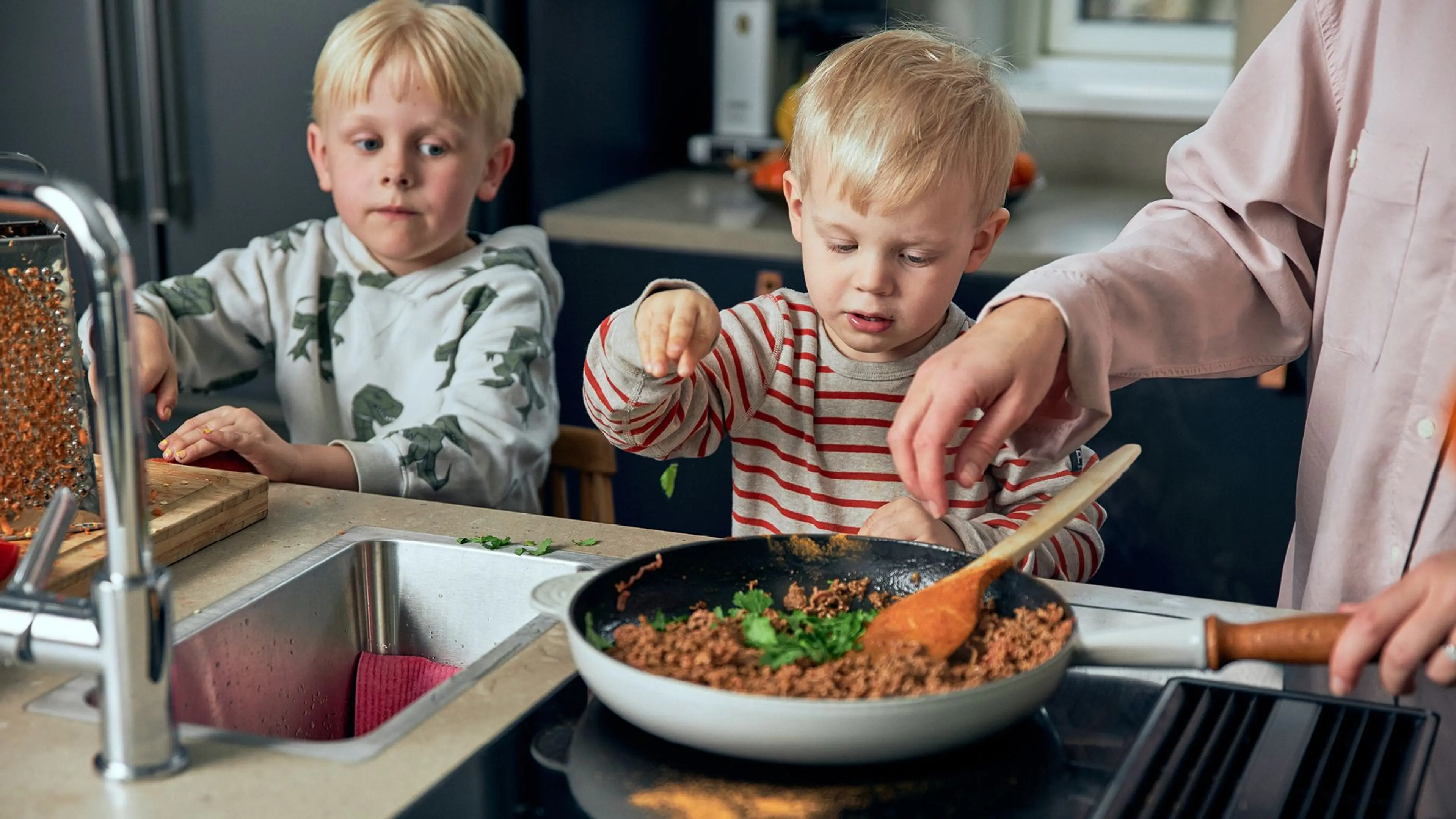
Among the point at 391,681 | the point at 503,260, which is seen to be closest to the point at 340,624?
the point at 391,681

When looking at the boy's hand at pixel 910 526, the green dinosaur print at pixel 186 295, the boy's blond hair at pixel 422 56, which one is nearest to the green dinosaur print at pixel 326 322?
the green dinosaur print at pixel 186 295

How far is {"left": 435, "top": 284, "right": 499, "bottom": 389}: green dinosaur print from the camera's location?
5.48ft

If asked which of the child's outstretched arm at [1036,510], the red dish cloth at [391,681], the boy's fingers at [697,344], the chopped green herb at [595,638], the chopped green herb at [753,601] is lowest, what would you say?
the red dish cloth at [391,681]

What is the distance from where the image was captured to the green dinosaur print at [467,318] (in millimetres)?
1670

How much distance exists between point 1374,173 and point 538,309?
0.97 metres

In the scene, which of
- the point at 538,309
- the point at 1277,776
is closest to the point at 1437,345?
the point at 1277,776

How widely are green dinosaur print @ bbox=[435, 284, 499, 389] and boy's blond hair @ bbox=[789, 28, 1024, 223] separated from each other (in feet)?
Answer: 1.78

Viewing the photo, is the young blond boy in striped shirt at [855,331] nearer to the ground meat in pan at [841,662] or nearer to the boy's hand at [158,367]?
the ground meat in pan at [841,662]

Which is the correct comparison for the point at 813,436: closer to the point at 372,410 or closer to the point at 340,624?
the point at 340,624

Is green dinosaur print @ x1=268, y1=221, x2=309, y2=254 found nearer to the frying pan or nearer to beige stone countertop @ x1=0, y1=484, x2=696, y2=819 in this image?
beige stone countertop @ x1=0, y1=484, x2=696, y2=819

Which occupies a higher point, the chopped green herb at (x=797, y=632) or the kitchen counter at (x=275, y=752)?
the chopped green herb at (x=797, y=632)

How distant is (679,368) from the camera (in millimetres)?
1019

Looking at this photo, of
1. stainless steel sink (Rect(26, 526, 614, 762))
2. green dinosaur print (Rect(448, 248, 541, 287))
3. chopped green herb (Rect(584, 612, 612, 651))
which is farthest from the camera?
green dinosaur print (Rect(448, 248, 541, 287))

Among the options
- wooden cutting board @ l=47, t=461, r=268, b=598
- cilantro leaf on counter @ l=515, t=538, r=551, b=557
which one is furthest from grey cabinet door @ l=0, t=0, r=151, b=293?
cilantro leaf on counter @ l=515, t=538, r=551, b=557
